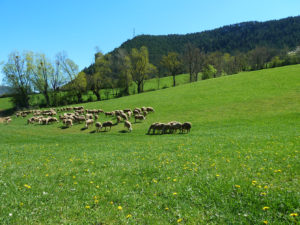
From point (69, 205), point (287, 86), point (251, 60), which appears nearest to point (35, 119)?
point (69, 205)

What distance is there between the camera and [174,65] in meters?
90.4

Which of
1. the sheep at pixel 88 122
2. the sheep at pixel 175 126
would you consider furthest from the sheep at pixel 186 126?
the sheep at pixel 88 122

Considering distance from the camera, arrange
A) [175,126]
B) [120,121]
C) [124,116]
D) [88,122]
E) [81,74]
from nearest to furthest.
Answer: [175,126]
[88,122]
[120,121]
[124,116]
[81,74]

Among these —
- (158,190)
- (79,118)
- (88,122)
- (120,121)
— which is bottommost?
(158,190)

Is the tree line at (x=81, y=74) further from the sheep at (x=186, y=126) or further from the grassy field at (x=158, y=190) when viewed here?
the grassy field at (x=158, y=190)

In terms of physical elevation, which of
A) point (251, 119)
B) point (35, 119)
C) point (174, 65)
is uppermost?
point (174, 65)

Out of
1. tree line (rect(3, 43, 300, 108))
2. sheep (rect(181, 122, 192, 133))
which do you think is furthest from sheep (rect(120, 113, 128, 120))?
→ tree line (rect(3, 43, 300, 108))

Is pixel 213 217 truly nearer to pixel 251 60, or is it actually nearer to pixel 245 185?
pixel 245 185

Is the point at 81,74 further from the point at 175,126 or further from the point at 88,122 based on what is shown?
the point at 175,126

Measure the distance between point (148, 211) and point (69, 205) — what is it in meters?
2.57

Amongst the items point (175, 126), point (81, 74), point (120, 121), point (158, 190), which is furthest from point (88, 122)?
point (81, 74)

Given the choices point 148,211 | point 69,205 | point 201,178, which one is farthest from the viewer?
point 201,178

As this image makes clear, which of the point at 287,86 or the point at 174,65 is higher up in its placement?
the point at 174,65

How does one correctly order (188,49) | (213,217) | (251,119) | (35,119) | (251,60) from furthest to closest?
1. (251,60)
2. (188,49)
3. (35,119)
4. (251,119)
5. (213,217)
